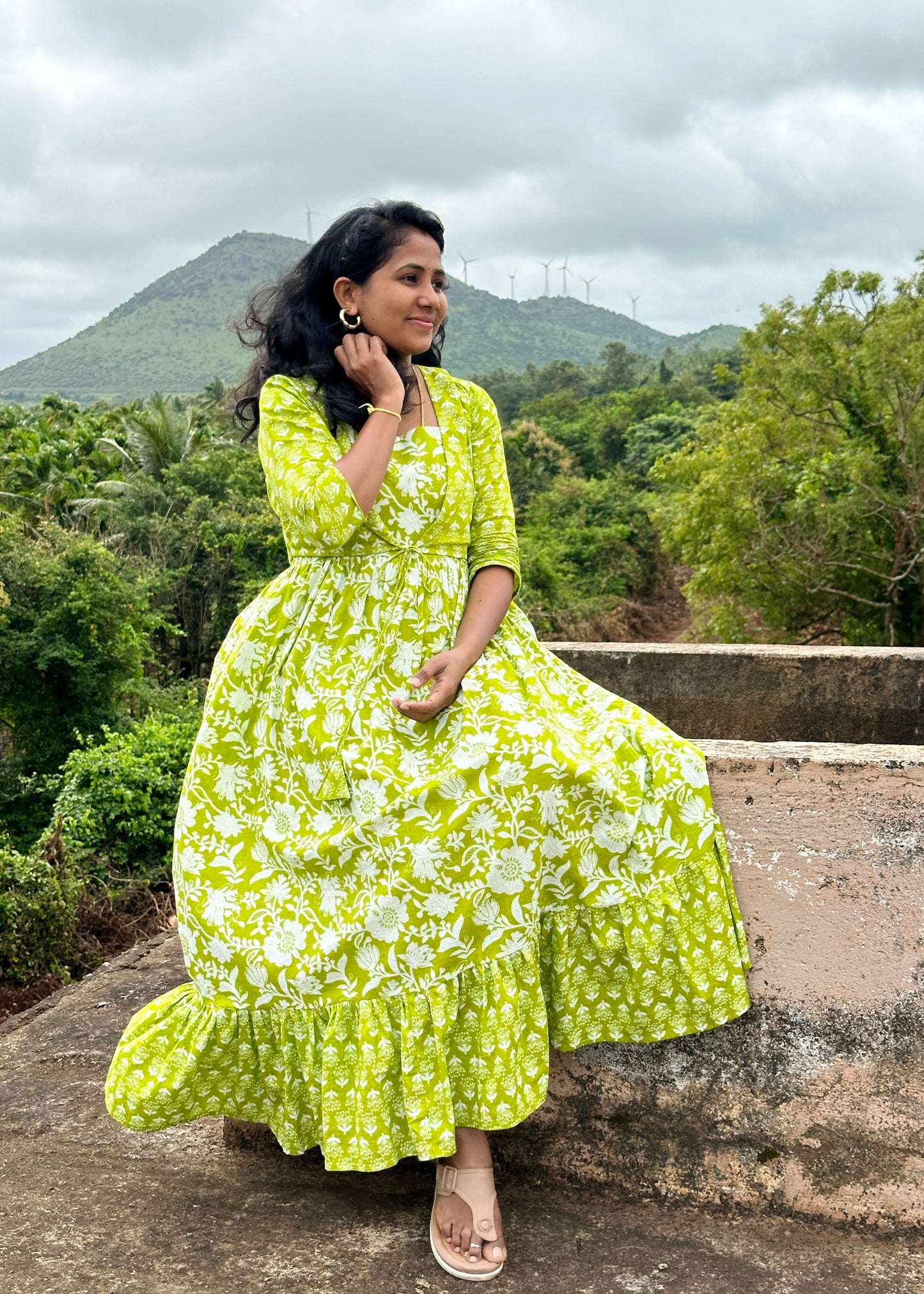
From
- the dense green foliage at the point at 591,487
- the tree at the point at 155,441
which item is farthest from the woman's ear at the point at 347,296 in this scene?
the tree at the point at 155,441

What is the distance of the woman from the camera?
1.87m

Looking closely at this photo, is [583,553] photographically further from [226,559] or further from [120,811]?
[120,811]

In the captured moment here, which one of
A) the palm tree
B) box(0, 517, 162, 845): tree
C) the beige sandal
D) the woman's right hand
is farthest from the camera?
the palm tree

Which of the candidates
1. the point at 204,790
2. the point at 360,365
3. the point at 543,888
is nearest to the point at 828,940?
the point at 543,888

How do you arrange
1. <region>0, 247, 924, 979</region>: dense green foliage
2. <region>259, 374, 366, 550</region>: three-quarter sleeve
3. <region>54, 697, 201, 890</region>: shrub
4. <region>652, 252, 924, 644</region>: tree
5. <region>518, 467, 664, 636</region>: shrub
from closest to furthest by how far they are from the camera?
1. <region>259, 374, 366, 550</region>: three-quarter sleeve
2. <region>54, 697, 201, 890</region>: shrub
3. <region>0, 247, 924, 979</region>: dense green foliage
4. <region>652, 252, 924, 644</region>: tree
5. <region>518, 467, 664, 636</region>: shrub

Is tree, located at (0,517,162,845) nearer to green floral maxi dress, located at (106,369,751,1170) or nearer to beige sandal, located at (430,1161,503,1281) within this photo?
green floral maxi dress, located at (106,369,751,1170)

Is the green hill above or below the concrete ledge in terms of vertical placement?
above

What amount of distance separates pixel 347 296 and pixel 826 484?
10893 mm

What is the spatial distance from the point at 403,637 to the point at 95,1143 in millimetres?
1403

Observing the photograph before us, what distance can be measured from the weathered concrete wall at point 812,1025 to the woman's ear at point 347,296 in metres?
1.10

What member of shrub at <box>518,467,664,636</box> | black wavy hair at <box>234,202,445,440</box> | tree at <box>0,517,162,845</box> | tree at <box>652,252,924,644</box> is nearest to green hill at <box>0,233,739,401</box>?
shrub at <box>518,467,664,636</box>

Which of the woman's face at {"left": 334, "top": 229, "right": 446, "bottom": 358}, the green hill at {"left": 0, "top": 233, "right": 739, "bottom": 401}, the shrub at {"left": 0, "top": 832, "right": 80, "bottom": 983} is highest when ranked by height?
the green hill at {"left": 0, "top": 233, "right": 739, "bottom": 401}

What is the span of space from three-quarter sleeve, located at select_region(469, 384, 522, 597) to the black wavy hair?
0.17 metres

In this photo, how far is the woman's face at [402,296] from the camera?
83.5 inches
